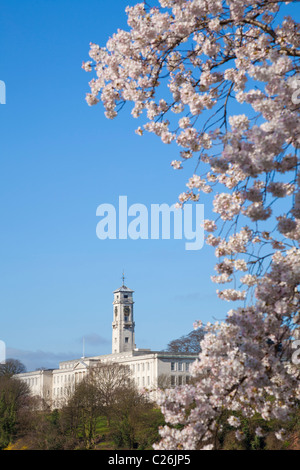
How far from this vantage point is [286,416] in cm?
969

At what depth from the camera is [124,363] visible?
94375mm

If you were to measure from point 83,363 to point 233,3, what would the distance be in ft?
325

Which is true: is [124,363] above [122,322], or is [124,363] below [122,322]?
below

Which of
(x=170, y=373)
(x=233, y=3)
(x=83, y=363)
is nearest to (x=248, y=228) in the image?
(x=233, y=3)

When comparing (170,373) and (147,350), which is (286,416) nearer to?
(170,373)

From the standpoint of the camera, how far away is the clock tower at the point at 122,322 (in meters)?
104

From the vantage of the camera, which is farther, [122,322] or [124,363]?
[122,322]

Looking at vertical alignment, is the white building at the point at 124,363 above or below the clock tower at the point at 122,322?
below

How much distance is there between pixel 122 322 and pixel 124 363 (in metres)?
10.8

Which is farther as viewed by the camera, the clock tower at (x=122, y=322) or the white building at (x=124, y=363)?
the clock tower at (x=122, y=322)

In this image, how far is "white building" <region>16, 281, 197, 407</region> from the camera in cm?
8969

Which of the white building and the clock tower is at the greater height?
the clock tower

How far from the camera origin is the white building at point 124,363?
294 ft

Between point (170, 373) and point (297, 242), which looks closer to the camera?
point (297, 242)
